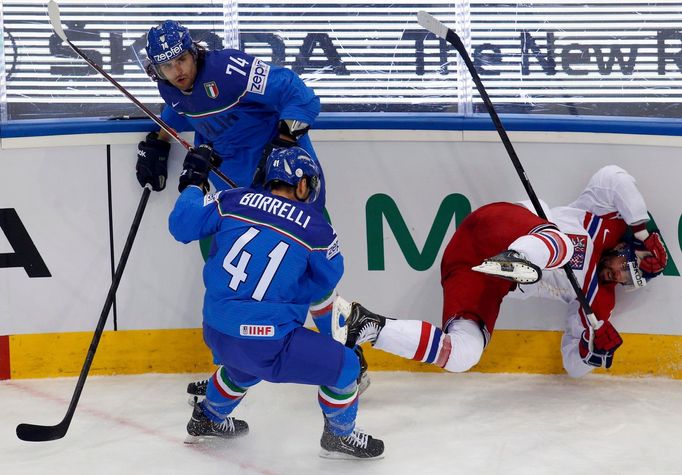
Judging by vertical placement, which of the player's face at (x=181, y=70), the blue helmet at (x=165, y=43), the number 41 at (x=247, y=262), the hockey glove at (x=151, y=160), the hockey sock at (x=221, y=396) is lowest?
the hockey sock at (x=221, y=396)

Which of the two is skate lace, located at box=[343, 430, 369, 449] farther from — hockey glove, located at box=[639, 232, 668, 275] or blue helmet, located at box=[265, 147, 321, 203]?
hockey glove, located at box=[639, 232, 668, 275]

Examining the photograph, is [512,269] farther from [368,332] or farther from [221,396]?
[221,396]

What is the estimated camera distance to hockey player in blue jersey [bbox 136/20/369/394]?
3.46 metres

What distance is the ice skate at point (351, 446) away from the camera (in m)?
3.16

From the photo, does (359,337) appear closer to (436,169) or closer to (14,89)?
(436,169)

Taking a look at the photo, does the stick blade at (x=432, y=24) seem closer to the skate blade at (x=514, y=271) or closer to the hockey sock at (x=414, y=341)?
the skate blade at (x=514, y=271)

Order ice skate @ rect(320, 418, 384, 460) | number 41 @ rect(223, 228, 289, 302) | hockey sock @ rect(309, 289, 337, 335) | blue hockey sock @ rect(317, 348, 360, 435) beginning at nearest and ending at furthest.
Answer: number 41 @ rect(223, 228, 289, 302) < blue hockey sock @ rect(317, 348, 360, 435) < ice skate @ rect(320, 418, 384, 460) < hockey sock @ rect(309, 289, 337, 335)

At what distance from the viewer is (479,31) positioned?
4.11 metres

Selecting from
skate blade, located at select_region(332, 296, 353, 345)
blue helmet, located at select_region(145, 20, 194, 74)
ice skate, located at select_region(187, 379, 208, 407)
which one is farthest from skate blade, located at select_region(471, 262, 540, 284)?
blue helmet, located at select_region(145, 20, 194, 74)

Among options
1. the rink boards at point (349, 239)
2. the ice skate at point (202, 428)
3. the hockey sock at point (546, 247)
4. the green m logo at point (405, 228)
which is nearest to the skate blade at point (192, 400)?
the ice skate at point (202, 428)

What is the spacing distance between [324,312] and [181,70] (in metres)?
0.99

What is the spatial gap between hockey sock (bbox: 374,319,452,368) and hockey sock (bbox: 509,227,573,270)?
41 centimetres

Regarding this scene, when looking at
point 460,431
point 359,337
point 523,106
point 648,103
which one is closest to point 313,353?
point 359,337

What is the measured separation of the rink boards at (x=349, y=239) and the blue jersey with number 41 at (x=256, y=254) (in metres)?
1.02
